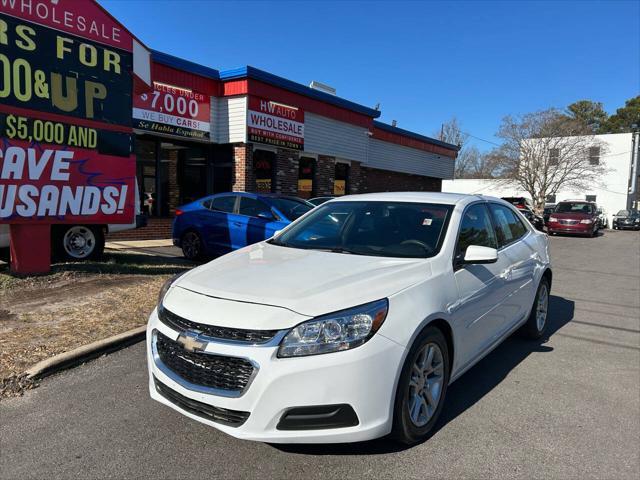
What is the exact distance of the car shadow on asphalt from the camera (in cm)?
287

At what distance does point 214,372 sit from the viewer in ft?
8.55

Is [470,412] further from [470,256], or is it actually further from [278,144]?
[278,144]

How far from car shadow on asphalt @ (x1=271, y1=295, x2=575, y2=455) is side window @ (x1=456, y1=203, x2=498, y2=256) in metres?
1.12

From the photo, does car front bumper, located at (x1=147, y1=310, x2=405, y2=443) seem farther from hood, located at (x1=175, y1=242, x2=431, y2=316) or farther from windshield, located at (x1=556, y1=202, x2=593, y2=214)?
windshield, located at (x1=556, y1=202, x2=593, y2=214)

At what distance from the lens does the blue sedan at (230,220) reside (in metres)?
8.94

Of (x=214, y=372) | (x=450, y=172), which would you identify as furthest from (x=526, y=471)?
(x=450, y=172)

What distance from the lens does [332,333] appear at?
100 inches

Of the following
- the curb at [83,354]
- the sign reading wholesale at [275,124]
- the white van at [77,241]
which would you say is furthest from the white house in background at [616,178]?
the curb at [83,354]

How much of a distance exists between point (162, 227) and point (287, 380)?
12359 mm

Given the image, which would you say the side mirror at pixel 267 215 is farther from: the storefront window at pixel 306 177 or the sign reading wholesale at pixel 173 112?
the storefront window at pixel 306 177

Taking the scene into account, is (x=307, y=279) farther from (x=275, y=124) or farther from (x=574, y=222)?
(x=574, y=222)

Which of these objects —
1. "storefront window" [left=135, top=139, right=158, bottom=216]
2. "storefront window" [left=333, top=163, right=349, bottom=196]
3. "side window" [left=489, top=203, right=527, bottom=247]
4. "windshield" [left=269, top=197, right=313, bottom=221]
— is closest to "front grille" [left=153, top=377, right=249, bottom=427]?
"side window" [left=489, top=203, right=527, bottom=247]

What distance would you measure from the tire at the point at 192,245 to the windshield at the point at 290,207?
1726 millimetres

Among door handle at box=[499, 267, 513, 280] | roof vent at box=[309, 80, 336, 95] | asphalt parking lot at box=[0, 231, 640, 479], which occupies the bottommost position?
asphalt parking lot at box=[0, 231, 640, 479]
